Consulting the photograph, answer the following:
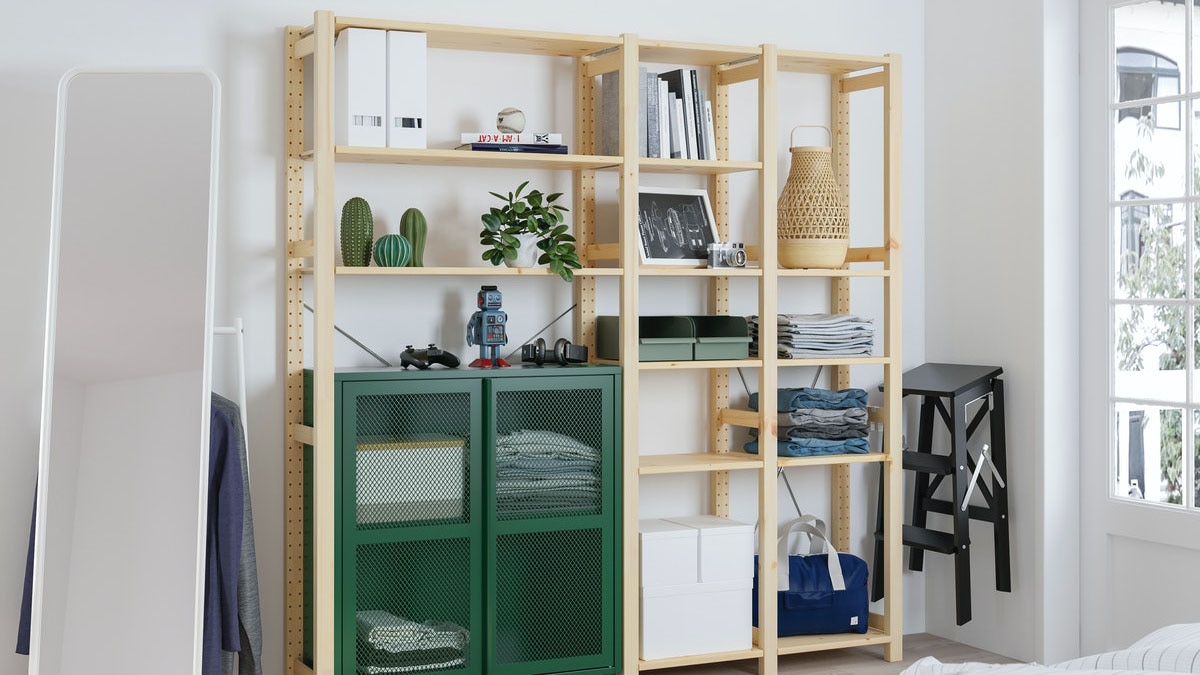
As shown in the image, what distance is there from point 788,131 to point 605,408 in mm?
1263

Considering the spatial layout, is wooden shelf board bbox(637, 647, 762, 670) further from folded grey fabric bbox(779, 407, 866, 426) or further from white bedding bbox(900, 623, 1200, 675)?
white bedding bbox(900, 623, 1200, 675)

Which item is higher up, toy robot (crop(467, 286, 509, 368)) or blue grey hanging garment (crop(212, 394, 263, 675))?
toy robot (crop(467, 286, 509, 368))

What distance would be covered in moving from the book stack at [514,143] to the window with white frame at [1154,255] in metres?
1.77

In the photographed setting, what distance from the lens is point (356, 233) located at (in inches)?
138

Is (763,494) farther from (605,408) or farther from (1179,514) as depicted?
(1179,514)

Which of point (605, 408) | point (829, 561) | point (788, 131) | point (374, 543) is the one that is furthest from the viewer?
point (788, 131)

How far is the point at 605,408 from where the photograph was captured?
3.66m

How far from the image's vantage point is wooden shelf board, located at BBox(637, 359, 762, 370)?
370 centimetres

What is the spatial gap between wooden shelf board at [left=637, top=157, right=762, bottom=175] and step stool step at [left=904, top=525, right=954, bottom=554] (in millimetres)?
1321

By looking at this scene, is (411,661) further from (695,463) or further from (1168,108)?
(1168,108)

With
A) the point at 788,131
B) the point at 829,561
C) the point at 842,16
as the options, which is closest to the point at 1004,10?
the point at 842,16

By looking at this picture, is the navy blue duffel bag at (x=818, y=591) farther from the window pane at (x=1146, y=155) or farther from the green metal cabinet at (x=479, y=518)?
the window pane at (x=1146, y=155)

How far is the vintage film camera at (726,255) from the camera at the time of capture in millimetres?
3842

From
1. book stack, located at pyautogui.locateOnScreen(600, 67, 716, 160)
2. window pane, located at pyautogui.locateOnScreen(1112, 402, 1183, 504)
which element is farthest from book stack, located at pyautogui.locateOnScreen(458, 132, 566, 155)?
window pane, located at pyautogui.locateOnScreen(1112, 402, 1183, 504)
